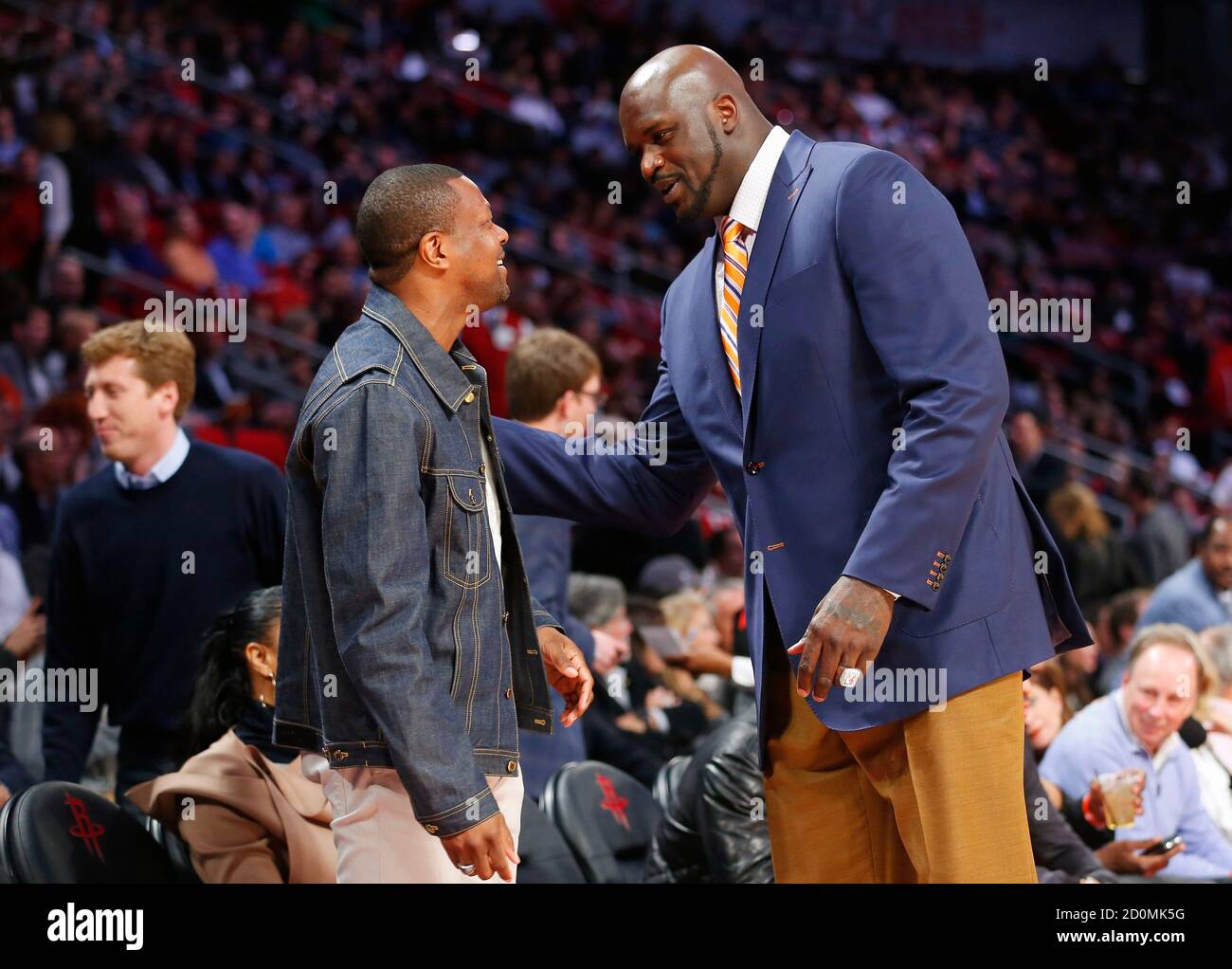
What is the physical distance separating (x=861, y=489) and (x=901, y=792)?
0.45 m

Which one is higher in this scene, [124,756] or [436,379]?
[436,379]

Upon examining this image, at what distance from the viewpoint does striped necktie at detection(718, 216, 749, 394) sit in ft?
7.61

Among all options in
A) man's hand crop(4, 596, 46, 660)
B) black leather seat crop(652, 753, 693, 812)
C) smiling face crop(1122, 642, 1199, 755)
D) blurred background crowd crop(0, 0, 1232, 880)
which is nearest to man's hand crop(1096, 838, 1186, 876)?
blurred background crowd crop(0, 0, 1232, 880)

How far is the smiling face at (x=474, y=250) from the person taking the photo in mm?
2156

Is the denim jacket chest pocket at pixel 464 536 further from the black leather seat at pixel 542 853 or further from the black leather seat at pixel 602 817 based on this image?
the black leather seat at pixel 602 817

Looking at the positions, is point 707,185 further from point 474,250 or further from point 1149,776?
point 1149,776

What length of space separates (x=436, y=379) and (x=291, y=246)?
24.1 feet

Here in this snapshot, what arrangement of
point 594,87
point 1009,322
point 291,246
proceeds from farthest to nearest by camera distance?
1. point 594,87
2. point 1009,322
3. point 291,246

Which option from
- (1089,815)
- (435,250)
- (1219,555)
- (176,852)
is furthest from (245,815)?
(1219,555)

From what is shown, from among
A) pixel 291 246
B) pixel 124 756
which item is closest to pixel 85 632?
pixel 124 756

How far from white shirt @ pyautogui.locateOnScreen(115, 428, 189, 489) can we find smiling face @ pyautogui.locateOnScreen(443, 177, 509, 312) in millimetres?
1577

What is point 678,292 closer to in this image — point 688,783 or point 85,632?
point 688,783

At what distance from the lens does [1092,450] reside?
10961 millimetres

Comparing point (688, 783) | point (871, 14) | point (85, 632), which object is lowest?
point (688, 783)
